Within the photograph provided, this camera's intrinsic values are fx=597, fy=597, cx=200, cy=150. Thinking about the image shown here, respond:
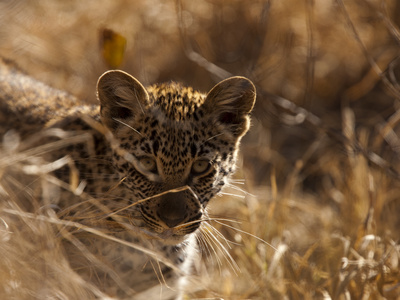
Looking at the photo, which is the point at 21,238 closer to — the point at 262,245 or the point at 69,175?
the point at 69,175

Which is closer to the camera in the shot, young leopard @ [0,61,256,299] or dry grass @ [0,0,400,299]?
young leopard @ [0,61,256,299]

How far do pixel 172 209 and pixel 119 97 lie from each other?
0.99 metres

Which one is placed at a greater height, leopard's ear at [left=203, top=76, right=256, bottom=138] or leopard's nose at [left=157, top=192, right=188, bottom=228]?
leopard's ear at [left=203, top=76, right=256, bottom=138]

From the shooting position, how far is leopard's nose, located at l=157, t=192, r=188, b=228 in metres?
4.16

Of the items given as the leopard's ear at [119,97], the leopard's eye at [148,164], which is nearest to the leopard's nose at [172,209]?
the leopard's eye at [148,164]

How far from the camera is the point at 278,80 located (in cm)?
941

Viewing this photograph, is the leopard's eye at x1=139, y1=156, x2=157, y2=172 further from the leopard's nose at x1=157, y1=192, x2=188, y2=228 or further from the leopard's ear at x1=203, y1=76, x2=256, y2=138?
the leopard's ear at x1=203, y1=76, x2=256, y2=138

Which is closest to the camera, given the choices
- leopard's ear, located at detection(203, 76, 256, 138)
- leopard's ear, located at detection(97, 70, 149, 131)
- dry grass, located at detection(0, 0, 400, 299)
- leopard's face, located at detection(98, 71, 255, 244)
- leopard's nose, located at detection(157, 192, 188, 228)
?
leopard's nose, located at detection(157, 192, 188, 228)

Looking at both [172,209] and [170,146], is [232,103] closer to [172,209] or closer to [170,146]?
[170,146]

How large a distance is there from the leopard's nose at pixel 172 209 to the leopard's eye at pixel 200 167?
29cm

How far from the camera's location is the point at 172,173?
4.32 metres

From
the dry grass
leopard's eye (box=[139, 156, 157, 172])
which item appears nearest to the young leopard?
leopard's eye (box=[139, 156, 157, 172])

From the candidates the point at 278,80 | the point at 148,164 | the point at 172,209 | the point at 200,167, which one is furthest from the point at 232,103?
the point at 278,80

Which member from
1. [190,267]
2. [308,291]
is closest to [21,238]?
[190,267]
